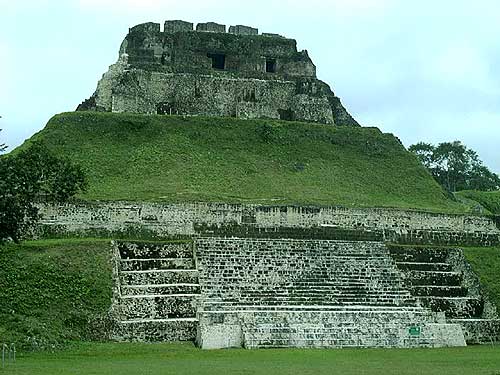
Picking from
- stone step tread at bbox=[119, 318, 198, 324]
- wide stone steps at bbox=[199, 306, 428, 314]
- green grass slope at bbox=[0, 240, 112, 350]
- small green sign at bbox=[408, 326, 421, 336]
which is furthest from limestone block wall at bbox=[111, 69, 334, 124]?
small green sign at bbox=[408, 326, 421, 336]

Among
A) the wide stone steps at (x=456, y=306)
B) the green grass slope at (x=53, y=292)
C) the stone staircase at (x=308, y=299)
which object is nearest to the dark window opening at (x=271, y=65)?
the stone staircase at (x=308, y=299)

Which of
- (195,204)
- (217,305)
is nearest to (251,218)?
(195,204)

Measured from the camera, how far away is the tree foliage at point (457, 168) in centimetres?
5034

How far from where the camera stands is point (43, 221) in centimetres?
2180

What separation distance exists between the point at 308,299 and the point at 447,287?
4.26m

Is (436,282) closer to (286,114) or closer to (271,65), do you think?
(286,114)

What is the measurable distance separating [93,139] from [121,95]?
9.87 feet

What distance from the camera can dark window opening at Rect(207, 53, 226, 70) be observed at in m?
32.1

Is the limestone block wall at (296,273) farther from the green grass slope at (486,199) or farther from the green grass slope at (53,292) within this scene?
the green grass slope at (486,199)

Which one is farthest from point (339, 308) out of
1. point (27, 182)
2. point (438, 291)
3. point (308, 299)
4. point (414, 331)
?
point (27, 182)

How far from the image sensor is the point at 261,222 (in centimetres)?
2278

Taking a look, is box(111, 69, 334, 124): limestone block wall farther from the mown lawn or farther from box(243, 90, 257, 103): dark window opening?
the mown lawn

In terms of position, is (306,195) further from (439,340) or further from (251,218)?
(439,340)

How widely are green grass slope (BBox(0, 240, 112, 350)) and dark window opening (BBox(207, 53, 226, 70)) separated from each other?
13.6 metres
